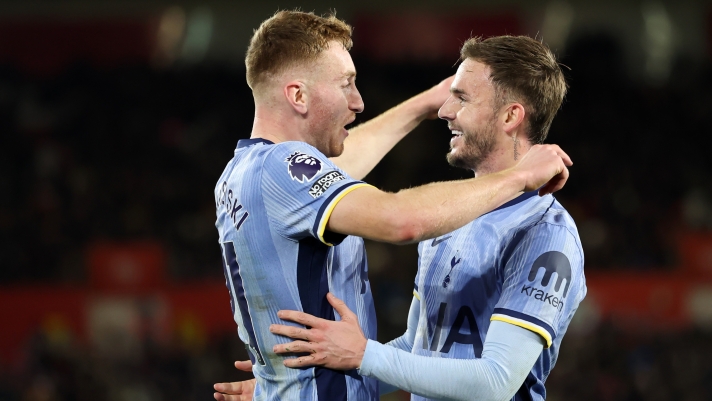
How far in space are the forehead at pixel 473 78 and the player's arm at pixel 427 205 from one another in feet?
1.91

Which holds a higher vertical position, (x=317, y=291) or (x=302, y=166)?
(x=302, y=166)

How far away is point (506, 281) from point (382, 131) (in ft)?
4.63

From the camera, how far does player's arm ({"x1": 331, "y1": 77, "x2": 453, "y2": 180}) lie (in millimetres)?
4238

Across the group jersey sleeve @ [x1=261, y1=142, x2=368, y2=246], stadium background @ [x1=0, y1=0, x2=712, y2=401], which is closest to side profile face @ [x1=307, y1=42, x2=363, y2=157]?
jersey sleeve @ [x1=261, y1=142, x2=368, y2=246]

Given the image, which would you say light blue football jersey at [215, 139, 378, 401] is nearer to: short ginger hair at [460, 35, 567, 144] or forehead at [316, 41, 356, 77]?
forehead at [316, 41, 356, 77]

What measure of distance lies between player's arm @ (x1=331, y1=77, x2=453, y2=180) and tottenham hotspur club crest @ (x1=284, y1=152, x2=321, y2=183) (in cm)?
119

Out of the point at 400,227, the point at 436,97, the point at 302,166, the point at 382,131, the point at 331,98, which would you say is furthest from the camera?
the point at 382,131

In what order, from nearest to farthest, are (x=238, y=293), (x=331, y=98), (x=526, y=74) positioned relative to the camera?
1. (x=238, y=293)
2. (x=331, y=98)
3. (x=526, y=74)

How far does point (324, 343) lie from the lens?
9.86 ft

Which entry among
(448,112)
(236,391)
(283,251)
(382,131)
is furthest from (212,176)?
(283,251)

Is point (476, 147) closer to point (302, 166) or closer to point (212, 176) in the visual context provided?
point (302, 166)

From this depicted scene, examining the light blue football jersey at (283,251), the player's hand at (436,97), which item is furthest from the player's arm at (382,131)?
the light blue football jersey at (283,251)

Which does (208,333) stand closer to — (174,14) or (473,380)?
(473,380)

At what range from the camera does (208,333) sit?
403 inches
